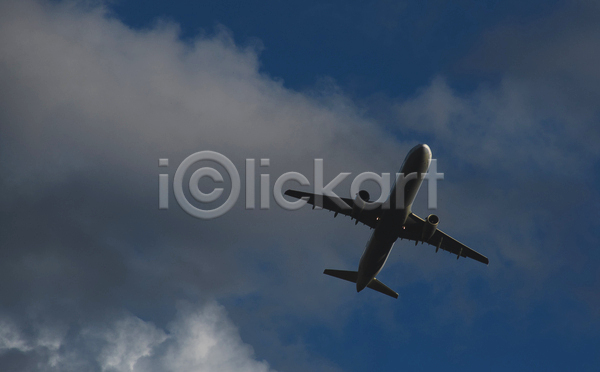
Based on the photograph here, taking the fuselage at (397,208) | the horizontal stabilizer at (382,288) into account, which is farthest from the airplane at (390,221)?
the horizontal stabilizer at (382,288)

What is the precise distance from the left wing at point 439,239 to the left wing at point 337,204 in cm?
392

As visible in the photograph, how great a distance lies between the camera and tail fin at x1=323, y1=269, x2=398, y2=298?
72.0 meters

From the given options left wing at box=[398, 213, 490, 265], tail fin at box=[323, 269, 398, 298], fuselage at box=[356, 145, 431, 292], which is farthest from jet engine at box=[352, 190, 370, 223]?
tail fin at box=[323, 269, 398, 298]

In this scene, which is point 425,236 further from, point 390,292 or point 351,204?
point 390,292

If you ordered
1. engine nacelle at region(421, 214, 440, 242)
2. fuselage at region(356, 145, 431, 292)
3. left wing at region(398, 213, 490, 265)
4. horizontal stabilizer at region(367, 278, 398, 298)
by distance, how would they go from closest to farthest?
fuselage at region(356, 145, 431, 292) < engine nacelle at region(421, 214, 440, 242) < left wing at region(398, 213, 490, 265) < horizontal stabilizer at region(367, 278, 398, 298)

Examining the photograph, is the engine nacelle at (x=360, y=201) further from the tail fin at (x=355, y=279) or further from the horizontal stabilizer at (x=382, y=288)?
the horizontal stabilizer at (x=382, y=288)

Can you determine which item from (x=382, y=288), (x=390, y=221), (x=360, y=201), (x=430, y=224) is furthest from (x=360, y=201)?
(x=382, y=288)

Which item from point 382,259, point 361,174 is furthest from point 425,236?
point 361,174

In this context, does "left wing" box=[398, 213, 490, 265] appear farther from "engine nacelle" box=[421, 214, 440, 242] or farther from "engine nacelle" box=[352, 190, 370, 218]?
"engine nacelle" box=[352, 190, 370, 218]

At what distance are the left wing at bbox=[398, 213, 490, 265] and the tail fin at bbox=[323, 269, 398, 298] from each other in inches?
390

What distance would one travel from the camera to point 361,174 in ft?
190

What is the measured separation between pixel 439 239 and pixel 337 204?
1438 cm

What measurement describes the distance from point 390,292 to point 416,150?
29.2 meters

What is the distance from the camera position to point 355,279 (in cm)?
7225
